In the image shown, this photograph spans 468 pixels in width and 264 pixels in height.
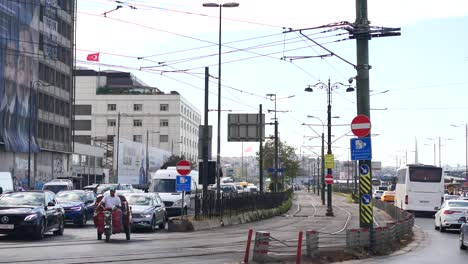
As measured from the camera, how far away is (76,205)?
30.2m

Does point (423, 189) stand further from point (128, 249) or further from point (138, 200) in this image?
point (128, 249)

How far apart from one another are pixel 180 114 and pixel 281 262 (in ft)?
362

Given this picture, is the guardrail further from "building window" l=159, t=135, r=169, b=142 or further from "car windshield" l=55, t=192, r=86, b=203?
"building window" l=159, t=135, r=169, b=142

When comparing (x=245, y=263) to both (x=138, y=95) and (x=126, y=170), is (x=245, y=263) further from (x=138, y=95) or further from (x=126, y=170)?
(x=138, y=95)

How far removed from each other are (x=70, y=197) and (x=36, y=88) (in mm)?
39070

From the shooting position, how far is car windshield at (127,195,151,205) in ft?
94.6

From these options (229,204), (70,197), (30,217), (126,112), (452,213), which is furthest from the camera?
(126,112)

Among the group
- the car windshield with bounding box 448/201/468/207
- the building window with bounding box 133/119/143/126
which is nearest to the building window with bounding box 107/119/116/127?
the building window with bounding box 133/119/143/126

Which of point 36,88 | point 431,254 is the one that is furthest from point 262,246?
point 36,88

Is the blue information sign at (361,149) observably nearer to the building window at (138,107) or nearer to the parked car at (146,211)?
the parked car at (146,211)

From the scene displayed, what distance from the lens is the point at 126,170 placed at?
88125 mm

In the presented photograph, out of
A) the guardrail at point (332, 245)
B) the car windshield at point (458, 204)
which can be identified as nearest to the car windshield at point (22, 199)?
the guardrail at point (332, 245)

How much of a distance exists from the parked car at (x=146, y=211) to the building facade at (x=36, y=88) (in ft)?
101

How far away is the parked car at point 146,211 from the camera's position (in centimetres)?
2778
